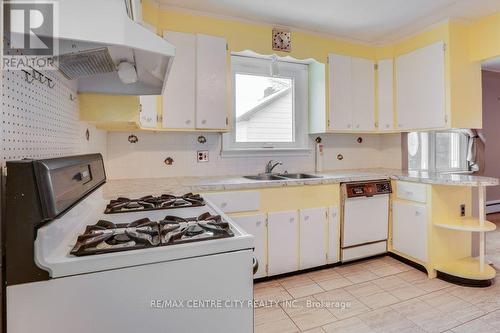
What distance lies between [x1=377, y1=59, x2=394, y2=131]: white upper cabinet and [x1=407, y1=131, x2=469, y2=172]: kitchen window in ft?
1.12

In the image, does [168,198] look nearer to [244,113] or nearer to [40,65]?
[40,65]

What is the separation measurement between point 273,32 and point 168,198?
196 cm

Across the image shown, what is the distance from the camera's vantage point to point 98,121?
5.26 feet

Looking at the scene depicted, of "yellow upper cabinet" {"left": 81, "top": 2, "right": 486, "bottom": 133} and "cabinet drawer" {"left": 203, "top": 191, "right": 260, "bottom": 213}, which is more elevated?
"yellow upper cabinet" {"left": 81, "top": 2, "right": 486, "bottom": 133}

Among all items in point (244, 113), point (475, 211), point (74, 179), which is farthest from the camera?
point (244, 113)

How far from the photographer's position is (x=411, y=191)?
2.60m

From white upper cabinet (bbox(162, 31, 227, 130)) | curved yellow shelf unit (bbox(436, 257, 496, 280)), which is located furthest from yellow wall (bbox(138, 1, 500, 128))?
curved yellow shelf unit (bbox(436, 257, 496, 280))

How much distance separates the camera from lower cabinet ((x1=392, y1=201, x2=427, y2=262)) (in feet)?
8.19

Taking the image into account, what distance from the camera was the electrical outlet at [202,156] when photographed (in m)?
2.69

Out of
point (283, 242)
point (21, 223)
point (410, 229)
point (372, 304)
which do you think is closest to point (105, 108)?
point (21, 223)

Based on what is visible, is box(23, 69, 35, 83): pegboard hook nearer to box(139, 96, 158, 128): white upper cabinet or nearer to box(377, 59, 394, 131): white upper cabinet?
box(139, 96, 158, 128): white upper cabinet

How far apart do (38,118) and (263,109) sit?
2.22m

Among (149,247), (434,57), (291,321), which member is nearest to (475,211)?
(434,57)

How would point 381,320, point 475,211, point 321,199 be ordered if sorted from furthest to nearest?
point 475,211 → point 321,199 → point 381,320
